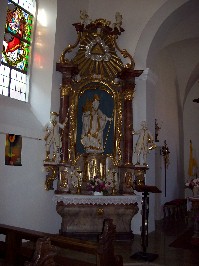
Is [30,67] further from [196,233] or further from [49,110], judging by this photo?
[196,233]

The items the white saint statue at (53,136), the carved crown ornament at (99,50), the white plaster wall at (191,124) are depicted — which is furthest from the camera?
the white plaster wall at (191,124)

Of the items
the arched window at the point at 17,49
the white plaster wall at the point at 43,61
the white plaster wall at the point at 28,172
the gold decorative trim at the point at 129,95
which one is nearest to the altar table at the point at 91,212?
the white plaster wall at the point at 28,172

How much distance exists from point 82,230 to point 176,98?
8077mm

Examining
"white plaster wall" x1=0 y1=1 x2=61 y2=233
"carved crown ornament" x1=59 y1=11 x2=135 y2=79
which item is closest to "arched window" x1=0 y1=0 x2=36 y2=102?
"white plaster wall" x1=0 y1=1 x2=61 y2=233

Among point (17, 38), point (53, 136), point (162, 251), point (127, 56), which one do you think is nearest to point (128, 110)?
point (127, 56)

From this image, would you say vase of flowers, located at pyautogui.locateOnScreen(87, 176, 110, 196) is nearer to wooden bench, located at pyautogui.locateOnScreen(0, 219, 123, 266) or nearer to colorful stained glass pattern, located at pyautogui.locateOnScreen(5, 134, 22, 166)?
colorful stained glass pattern, located at pyautogui.locateOnScreen(5, 134, 22, 166)

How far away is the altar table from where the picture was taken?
6879mm

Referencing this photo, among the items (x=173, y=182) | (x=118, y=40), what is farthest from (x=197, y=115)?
(x=118, y=40)

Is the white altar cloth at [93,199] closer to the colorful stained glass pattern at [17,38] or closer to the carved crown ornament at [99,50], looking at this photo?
the carved crown ornament at [99,50]

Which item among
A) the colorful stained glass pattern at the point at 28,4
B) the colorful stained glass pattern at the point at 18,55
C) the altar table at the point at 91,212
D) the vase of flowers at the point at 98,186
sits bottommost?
the altar table at the point at 91,212

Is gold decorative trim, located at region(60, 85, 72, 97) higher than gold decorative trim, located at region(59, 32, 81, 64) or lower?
lower

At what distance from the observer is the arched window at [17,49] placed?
7152 millimetres

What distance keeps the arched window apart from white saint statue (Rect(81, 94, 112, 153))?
1.58 m

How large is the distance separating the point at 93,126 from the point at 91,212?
2.13m
